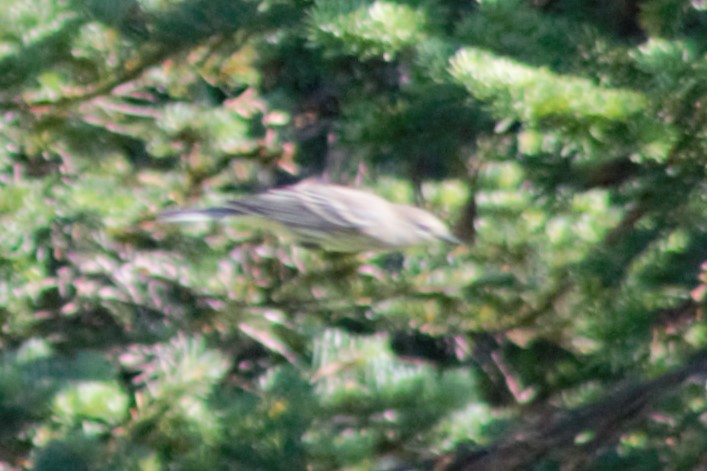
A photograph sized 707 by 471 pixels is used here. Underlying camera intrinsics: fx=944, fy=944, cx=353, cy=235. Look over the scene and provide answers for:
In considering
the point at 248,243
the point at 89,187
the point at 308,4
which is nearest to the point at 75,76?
the point at 89,187

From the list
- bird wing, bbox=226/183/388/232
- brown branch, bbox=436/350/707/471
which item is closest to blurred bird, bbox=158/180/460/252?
bird wing, bbox=226/183/388/232

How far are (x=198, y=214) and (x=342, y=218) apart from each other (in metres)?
0.24

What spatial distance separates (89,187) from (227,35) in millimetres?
310

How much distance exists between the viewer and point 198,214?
1351mm

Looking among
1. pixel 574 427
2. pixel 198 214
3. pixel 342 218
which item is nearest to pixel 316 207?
pixel 342 218

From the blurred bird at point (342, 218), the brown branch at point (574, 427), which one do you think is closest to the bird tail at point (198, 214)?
the blurred bird at point (342, 218)

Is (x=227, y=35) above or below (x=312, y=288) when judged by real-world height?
above

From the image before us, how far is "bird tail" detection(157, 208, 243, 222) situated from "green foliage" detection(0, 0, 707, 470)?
0.07m

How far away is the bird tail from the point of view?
1338mm

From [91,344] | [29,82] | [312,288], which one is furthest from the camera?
[91,344]

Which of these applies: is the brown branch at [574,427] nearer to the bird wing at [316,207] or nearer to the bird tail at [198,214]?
the bird wing at [316,207]

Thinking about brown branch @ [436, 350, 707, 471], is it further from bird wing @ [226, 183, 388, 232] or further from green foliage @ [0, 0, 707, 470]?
bird wing @ [226, 183, 388, 232]

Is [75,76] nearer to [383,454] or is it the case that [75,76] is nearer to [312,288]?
[312,288]

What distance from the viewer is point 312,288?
53.0 inches
